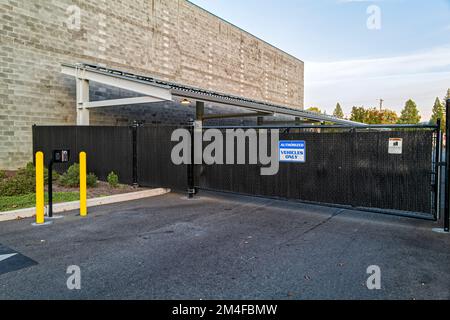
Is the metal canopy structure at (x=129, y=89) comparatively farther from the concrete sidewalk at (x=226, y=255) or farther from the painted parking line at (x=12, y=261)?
the painted parking line at (x=12, y=261)

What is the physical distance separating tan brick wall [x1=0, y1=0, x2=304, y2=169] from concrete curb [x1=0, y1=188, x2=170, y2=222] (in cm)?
705

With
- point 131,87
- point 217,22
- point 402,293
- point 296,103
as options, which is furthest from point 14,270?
point 296,103

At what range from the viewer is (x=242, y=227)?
6754 millimetres

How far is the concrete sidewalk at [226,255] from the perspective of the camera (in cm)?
391

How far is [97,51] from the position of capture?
1709 centimetres

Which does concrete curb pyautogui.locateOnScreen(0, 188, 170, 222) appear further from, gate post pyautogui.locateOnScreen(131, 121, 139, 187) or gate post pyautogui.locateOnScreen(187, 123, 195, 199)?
gate post pyautogui.locateOnScreen(187, 123, 195, 199)

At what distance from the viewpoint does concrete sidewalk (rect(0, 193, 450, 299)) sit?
3.91 metres

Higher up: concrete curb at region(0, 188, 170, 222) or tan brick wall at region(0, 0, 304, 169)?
tan brick wall at region(0, 0, 304, 169)

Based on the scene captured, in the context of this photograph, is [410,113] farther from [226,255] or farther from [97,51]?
[226,255]

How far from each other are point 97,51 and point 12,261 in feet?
48.2

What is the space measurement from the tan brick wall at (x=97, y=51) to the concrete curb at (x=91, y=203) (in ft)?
23.1

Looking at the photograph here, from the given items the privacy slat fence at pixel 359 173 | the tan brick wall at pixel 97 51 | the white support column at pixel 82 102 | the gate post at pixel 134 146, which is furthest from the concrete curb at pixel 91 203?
the tan brick wall at pixel 97 51

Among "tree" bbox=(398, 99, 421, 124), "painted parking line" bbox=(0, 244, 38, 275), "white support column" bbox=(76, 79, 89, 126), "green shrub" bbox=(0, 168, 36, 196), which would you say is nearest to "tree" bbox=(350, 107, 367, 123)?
"tree" bbox=(398, 99, 421, 124)

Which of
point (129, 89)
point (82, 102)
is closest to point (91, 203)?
point (129, 89)
